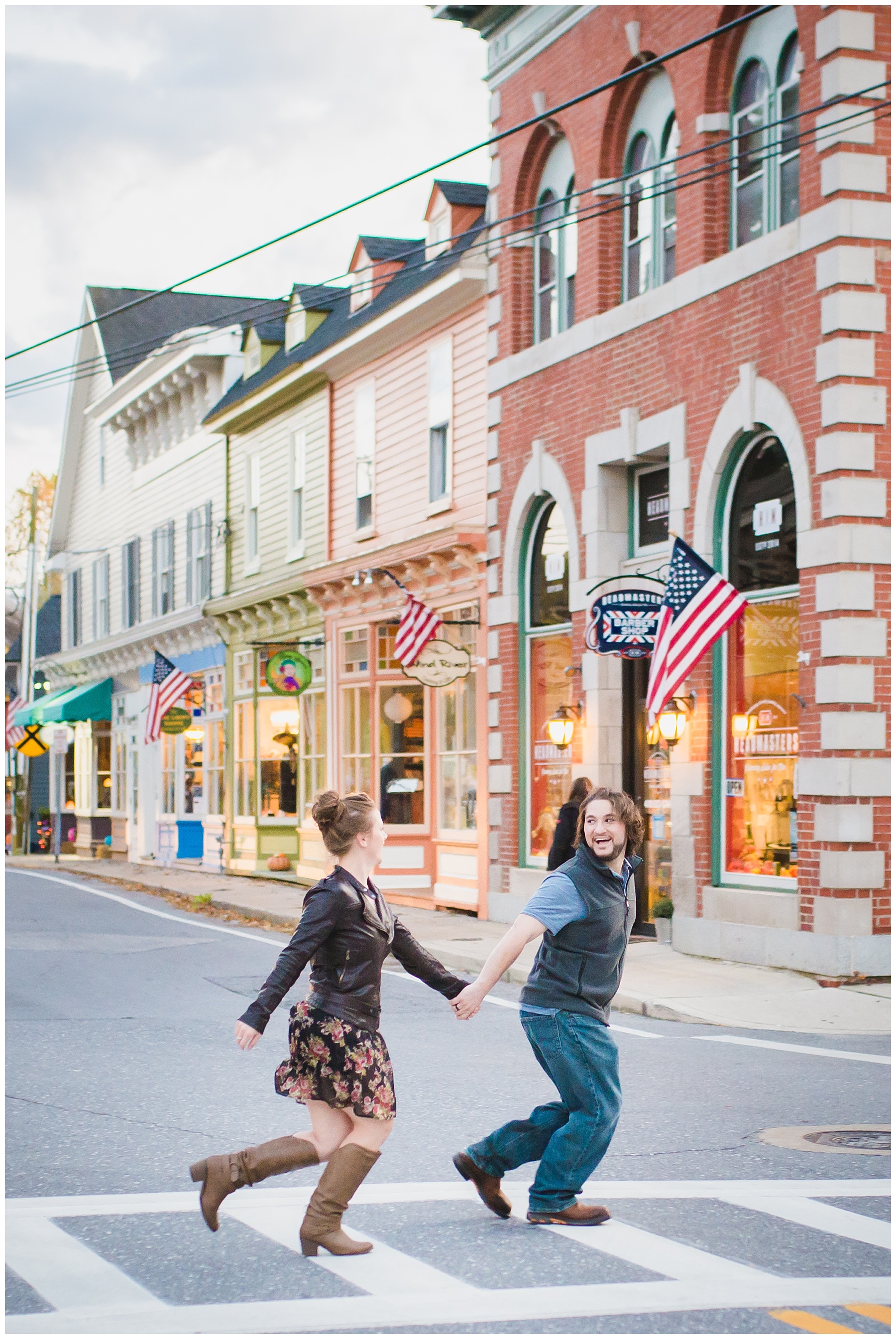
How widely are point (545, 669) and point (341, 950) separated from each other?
1331cm

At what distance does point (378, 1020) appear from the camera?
590 cm

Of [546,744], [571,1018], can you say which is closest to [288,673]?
[546,744]

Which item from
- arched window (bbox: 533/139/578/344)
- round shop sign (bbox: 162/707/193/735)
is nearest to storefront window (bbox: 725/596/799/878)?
arched window (bbox: 533/139/578/344)

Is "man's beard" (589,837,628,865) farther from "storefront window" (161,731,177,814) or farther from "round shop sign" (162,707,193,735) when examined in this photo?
"storefront window" (161,731,177,814)

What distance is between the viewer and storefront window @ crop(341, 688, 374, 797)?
23.8 meters

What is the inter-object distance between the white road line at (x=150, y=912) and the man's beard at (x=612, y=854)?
11.0 meters

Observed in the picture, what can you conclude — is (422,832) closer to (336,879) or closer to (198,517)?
(198,517)

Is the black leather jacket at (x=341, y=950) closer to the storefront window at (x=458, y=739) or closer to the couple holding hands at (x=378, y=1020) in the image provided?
the couple holding hands at (x=378, y=1020)

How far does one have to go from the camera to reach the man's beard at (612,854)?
620 centimetres

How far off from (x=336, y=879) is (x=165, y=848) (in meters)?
27.8

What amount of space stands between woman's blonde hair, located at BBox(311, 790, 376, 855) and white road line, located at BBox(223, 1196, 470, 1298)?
1393 mm

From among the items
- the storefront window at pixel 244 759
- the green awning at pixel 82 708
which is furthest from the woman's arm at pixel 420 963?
the green awning at pixel 82 708

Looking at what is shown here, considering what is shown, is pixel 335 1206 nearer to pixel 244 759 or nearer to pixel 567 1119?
pixel 567 1119

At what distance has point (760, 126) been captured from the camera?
15156 mm
